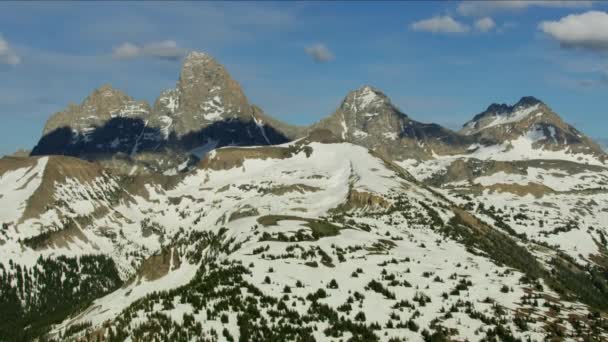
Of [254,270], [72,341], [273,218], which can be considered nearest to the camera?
[72,341]

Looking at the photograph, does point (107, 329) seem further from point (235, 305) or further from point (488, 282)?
point (488, 282)

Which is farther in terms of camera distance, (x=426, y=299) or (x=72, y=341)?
(x=426, y=299)

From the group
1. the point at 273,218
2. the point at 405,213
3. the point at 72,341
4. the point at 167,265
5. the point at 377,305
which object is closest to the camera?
the point at 72,341

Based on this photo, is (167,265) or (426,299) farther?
(167,265)

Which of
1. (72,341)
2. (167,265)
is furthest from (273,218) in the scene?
(72,341)

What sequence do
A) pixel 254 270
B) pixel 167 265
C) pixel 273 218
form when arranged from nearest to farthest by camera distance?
pixel 254 270 < pixel 167 265 < pixel 273 218

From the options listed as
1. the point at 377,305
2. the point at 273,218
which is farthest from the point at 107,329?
the point at 273,218

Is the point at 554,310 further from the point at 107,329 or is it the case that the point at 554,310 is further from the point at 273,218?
the point at 273,218

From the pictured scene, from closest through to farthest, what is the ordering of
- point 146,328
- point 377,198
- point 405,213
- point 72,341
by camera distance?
point 146,328, point 72,341, point 405,213, point 377,198
